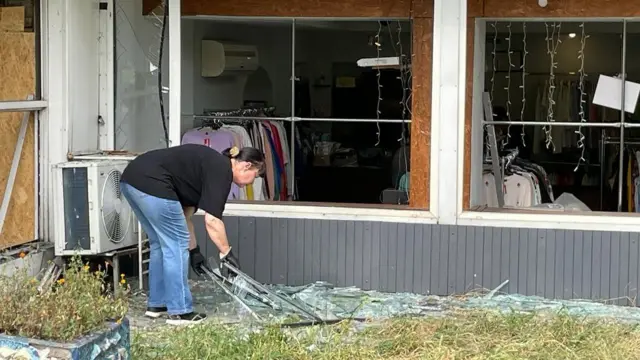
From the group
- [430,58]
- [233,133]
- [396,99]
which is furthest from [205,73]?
[430,58]

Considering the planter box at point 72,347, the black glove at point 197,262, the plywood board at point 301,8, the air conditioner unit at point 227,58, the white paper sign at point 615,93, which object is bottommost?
the planter box at point 72,347

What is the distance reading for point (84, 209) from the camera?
6762mm

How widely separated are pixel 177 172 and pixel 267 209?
49.1 inches

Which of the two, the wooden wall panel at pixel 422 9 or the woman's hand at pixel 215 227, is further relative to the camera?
the wooden wall panel at pixel 422 9

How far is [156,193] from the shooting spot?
5.92 metres

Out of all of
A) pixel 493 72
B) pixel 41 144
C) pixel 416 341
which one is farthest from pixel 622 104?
pixel 41 144

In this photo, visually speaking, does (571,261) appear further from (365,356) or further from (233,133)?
(233,133)

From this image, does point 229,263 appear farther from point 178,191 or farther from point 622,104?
point 622,104

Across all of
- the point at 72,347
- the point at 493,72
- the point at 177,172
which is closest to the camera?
the point at 72,347

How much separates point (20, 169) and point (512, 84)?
4.49 m

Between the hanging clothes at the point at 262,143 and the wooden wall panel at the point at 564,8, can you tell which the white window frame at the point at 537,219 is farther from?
the hanging clothes at the point at 262,143

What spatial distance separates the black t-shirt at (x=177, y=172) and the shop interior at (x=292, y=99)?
1486 millimetres

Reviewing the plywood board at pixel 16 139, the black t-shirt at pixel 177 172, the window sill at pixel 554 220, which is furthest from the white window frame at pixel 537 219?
the plywood board at pixel 16 139

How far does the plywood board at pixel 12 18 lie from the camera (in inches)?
275
